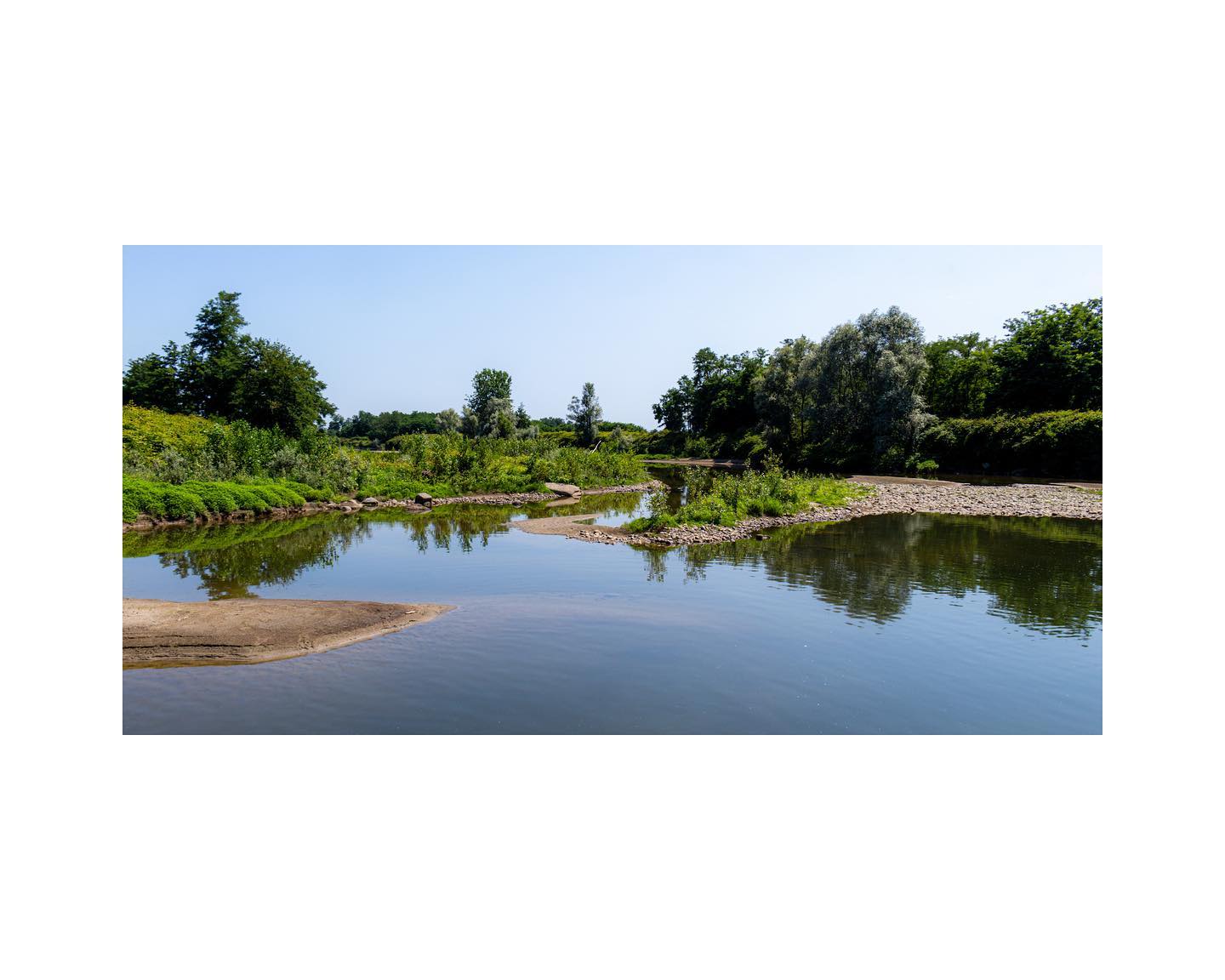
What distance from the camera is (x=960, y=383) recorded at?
191 feet

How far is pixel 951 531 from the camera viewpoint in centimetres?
2506

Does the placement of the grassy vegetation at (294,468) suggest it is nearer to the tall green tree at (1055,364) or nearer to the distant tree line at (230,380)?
the distant tree line at (230,380)

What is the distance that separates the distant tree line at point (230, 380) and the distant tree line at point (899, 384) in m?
34.6

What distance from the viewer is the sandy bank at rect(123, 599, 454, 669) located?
10.4 meters

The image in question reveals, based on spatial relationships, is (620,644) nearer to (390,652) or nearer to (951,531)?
(390,652)

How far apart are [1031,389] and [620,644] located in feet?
169

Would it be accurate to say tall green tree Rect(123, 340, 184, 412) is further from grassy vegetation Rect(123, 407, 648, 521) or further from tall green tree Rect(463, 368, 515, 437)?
tall green tree Rect(463, 368, 515, 437)

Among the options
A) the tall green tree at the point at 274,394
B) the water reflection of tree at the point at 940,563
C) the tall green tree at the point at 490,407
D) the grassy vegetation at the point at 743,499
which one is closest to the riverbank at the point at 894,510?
the grassy vegetation at the point at 743,499

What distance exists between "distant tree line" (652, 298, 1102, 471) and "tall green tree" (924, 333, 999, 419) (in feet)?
0.24

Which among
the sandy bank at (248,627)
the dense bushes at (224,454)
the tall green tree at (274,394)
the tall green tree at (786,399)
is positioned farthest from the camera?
the tall green tree at (786,399)

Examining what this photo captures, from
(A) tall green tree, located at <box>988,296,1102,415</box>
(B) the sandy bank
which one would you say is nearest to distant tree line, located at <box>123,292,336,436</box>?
(B) the sandy bank

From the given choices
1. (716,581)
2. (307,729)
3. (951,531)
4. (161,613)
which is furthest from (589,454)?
(307,729)

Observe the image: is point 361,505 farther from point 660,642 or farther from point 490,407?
point 490,407

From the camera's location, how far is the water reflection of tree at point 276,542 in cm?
1675
